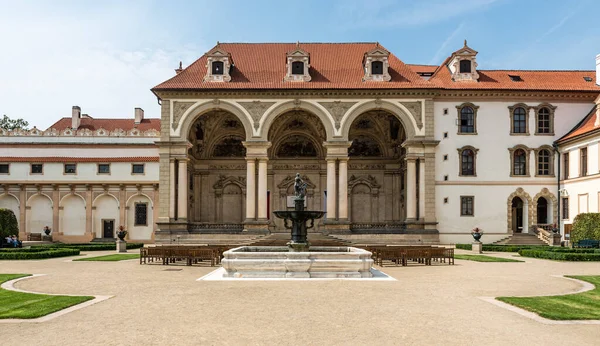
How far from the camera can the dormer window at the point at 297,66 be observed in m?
41.4

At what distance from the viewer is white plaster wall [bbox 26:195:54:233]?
155 feet

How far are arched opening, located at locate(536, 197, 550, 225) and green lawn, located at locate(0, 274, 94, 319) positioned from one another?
37.5 metres

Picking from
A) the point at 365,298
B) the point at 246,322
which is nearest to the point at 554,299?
the point at 365,298

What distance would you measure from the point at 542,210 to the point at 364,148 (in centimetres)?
1552

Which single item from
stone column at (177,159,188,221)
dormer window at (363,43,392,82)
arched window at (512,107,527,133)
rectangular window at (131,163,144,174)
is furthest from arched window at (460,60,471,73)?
rectangular window at (131,163,144,174)

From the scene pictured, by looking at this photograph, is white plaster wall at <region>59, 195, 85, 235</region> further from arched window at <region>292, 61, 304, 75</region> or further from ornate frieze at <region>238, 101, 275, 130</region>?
arched window at <region>292, 61, 304, 75</region>

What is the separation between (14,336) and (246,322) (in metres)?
4.13

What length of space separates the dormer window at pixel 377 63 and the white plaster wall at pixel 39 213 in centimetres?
3023

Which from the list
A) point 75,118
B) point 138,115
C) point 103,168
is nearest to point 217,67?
point 103,168

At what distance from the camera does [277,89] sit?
132ft

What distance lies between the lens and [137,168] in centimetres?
4766

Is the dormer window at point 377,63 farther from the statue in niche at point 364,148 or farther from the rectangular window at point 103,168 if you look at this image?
the rectangular window at point 103,168

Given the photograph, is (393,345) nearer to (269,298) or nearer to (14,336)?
(269,298)

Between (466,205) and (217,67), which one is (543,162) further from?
(217,67)
